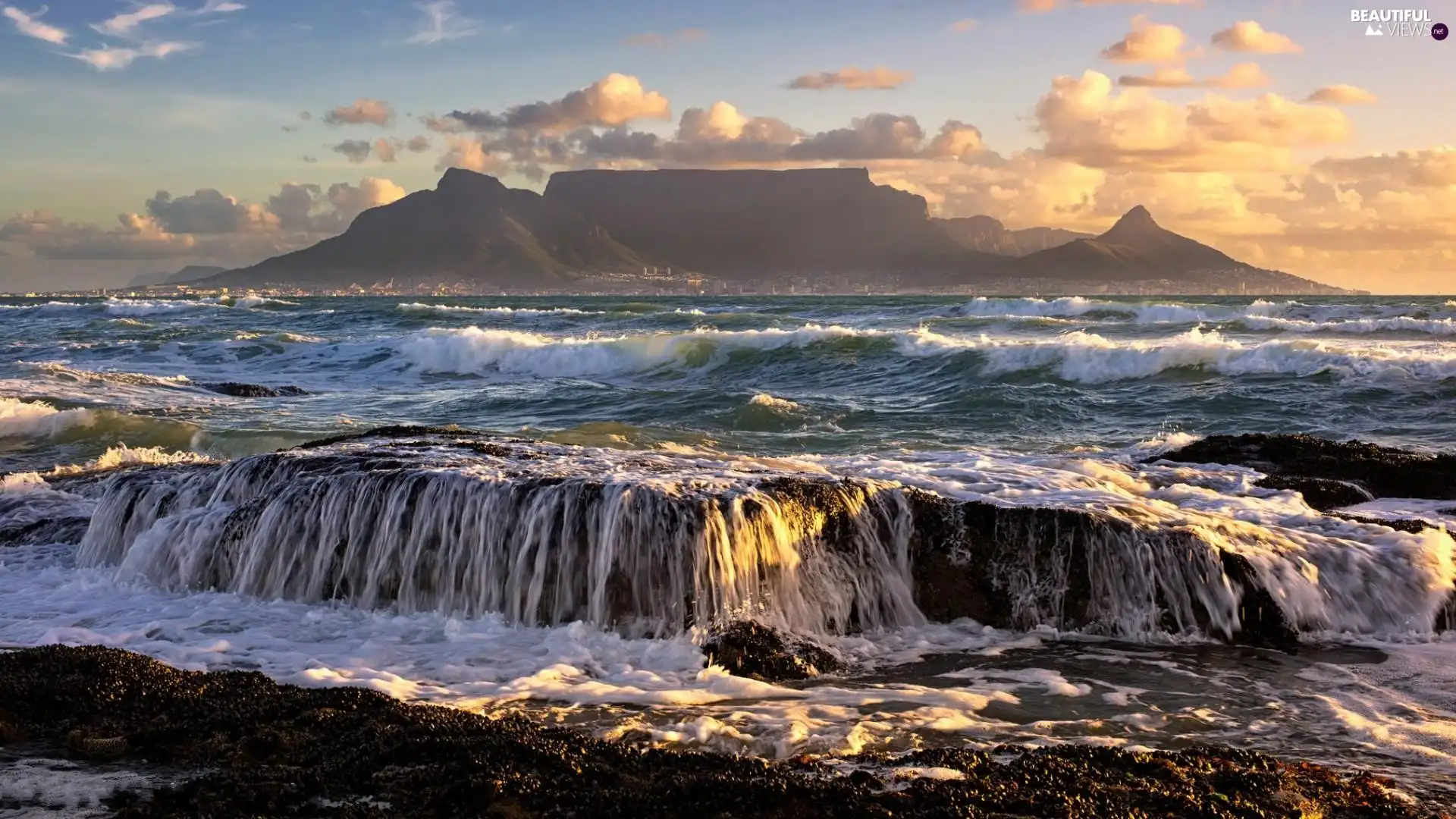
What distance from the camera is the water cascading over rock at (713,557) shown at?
7.14 meters

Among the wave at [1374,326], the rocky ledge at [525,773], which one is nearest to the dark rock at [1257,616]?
the rocky ledge at [525,773]

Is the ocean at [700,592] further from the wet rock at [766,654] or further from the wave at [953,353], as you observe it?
the wave at [953,353]

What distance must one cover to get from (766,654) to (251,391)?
17.3 metres

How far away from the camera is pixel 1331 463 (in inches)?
426

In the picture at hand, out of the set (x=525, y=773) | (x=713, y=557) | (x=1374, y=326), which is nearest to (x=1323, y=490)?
(x=713, y=557)

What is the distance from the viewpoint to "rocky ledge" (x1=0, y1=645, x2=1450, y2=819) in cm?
400

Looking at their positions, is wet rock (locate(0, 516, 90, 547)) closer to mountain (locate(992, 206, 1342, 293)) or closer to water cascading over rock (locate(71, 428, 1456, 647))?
water cascading over rock (locate(71, 428, 1456, 647))

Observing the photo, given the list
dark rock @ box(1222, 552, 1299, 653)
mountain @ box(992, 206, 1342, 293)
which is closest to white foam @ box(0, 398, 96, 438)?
dark rock @ box(1222, 552, 1299, 653)

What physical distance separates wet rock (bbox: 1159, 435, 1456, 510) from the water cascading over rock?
2872 mm

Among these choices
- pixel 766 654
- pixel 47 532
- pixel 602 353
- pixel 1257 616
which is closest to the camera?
pixel 766 654

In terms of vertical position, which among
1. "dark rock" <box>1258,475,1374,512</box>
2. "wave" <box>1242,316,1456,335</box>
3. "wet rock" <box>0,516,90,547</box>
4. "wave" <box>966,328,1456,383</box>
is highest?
"wave" <box>1242,316,1456,335</box>

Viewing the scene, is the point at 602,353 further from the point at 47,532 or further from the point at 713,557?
the point at 713,557

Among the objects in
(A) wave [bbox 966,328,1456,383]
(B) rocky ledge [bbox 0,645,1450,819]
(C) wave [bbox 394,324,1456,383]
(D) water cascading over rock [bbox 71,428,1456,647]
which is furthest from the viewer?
(C) wave [bbox 394,324,1456,383]

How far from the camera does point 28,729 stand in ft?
16.2
